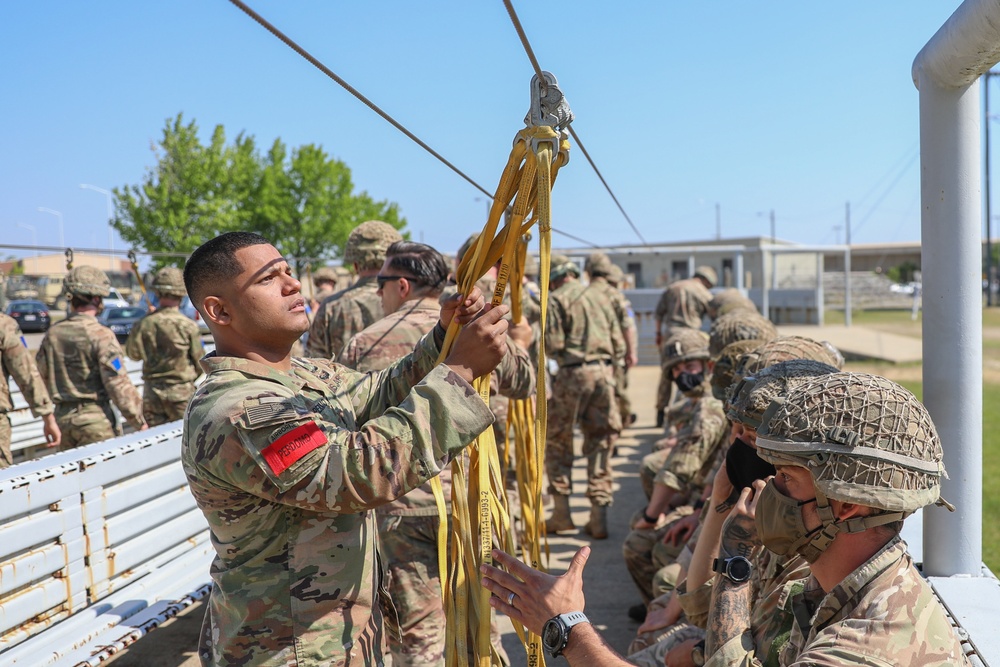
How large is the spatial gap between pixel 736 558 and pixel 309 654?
130 centimetres

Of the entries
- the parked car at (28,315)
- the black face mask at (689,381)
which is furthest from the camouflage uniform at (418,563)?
the parked car at (28,315)

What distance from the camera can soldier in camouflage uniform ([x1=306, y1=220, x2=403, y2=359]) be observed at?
592 centimetres

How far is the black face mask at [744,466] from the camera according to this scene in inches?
113

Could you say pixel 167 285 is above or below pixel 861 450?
above

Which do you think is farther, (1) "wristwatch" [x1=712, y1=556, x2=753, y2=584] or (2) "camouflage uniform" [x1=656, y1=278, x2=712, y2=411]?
(2) "camouflage uniform" [x1=656, y1=278, x2=712, y2=411]

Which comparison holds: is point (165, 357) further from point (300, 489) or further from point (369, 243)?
point (300, 489)

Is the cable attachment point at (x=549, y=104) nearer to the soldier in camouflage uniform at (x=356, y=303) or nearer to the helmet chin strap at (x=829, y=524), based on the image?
the helmet chin strap at (x=829, y=524)

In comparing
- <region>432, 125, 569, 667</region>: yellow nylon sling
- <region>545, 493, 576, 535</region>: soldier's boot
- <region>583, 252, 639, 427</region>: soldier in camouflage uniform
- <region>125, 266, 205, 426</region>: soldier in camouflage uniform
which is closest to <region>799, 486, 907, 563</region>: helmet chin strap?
<region>432, 125, 569, 667</region>: yellow nylon sling

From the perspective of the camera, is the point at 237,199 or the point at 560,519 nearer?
the point at 560,519

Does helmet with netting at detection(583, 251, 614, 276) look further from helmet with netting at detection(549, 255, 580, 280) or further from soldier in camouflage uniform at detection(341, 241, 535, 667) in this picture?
soldier in camouflage uniform at detection(341, 241, 535, 667)

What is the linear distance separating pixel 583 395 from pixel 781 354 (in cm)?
411

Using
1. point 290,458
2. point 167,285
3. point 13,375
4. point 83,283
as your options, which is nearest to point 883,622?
point 290,458

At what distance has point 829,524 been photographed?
74.2 inches

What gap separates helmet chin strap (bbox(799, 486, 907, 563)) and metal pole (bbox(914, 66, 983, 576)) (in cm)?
119
